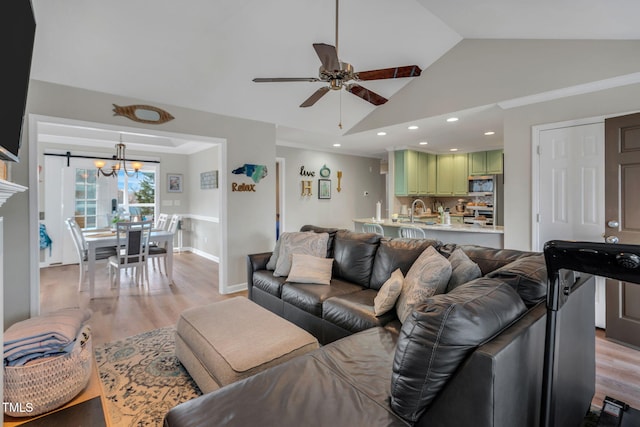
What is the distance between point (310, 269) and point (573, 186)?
2759mm

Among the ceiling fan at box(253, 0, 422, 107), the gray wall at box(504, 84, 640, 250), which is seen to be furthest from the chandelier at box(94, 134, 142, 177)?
the gray wall at box(504, 84, 640, 250)

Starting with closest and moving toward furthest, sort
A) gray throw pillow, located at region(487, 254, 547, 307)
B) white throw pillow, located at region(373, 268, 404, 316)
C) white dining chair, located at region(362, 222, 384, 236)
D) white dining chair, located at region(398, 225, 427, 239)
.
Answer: gray throw pillow, located at region(487, 254, 547, 307), white throw pillow, located at region(373, 268, 404, 316), white dining chair, located at region(398, 225, 427, 239), white dining chair, located at region(362, 222, 384, 236)

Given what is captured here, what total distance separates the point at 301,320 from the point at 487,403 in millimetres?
1881

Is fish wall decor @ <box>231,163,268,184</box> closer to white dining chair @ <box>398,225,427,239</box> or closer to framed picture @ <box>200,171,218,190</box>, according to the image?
framed picture @ <box>200,171,218,190</box>

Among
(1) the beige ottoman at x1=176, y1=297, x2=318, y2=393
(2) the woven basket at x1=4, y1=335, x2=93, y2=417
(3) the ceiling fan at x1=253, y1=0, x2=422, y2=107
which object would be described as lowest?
(2) the woven basket at x1=4, y1=335, x2=93, y2=417

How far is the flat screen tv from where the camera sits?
1153mm

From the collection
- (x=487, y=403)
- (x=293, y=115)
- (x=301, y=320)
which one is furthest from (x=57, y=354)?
(x=293, y=115)

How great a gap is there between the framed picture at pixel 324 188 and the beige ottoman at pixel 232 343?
186 inches

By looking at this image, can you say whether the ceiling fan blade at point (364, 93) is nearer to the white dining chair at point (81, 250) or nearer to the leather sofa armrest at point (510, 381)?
the leather sofa armrest at point (510, 381)

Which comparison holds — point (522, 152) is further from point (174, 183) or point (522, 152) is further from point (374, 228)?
point (174, 183)

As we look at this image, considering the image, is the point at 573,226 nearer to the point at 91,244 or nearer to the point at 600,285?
the point at 600,285

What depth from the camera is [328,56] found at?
222 cm

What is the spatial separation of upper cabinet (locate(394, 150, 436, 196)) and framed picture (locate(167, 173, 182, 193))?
495 centimetres

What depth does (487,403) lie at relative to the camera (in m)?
0.95
